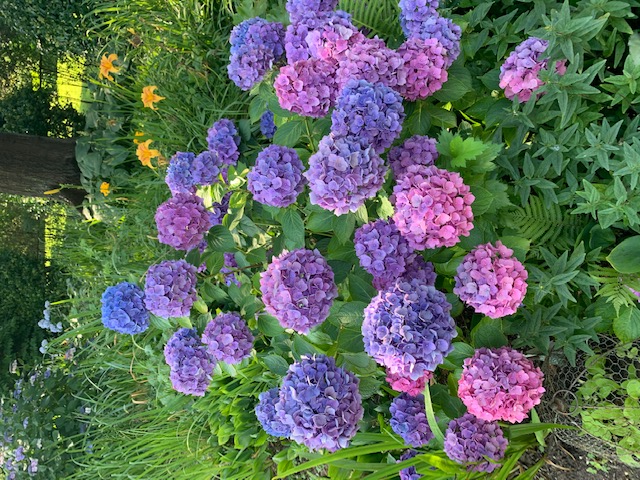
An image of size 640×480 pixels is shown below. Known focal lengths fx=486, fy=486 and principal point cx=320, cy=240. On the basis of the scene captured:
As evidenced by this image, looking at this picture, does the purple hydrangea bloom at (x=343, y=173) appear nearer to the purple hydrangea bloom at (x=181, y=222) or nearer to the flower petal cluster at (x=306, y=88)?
the flower petal cluster at (x=306, y=88)

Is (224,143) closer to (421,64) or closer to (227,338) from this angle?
(227,338)

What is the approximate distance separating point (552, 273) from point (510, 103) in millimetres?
476

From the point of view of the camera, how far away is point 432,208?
1040mm

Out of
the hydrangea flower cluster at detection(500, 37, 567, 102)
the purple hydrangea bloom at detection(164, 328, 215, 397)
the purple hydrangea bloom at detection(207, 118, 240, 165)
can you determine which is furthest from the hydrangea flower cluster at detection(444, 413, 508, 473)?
the purple hydrangea bloom at detection(207, 118, 240, 165)

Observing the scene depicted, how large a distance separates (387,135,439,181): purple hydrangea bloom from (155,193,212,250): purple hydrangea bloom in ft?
1.85

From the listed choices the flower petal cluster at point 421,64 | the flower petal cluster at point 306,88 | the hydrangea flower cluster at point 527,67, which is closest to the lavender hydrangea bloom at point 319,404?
the flower petal cluster at point 306,88

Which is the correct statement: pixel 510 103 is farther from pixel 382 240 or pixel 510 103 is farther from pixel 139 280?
pixel 139 280

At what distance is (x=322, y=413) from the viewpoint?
1.10m

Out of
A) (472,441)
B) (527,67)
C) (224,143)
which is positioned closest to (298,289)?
(472,441)

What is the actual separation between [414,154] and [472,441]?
75cm

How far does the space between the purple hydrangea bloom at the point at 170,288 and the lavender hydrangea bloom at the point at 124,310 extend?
88mm

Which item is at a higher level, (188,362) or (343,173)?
(343,173)

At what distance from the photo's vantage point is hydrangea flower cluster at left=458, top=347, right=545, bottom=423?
1.12m

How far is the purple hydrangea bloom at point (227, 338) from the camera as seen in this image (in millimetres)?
1404
